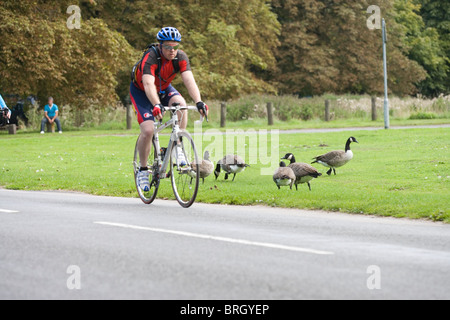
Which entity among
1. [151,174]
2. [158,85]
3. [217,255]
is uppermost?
[158,85]

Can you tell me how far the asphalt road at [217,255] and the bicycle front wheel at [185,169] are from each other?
0.87 feet

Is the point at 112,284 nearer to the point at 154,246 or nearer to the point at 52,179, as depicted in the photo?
the point at 154,246

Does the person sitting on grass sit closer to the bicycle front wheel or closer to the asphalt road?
the asphalt road

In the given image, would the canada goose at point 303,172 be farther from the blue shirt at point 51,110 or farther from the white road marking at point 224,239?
the blue shirt at point 51,110

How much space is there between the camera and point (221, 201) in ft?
41.8

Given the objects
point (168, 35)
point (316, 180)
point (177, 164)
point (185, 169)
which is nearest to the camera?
point (168, 35)

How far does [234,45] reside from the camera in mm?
51125

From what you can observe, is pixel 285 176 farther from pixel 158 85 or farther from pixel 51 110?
pixel 51 110

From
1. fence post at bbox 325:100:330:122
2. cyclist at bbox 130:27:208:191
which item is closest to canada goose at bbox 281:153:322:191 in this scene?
cyclist at bbox 130:27:208:191

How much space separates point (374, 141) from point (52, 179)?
38.1 ft

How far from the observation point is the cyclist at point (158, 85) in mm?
10570

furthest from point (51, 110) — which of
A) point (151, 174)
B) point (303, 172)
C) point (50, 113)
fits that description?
point (151, 174)

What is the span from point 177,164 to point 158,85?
1.13 metres

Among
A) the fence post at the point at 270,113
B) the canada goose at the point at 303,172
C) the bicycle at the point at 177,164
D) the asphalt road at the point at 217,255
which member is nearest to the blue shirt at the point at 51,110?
the fence post at the point at 270,113
